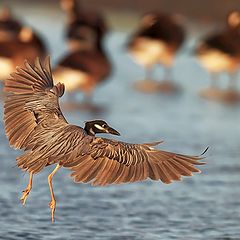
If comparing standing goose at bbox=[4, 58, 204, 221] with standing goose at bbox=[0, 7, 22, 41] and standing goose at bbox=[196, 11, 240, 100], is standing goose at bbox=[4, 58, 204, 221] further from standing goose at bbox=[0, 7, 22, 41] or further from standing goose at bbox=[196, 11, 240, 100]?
standing goose at bbox=[0, 7, 22, 41]

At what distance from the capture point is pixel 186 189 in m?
8.98

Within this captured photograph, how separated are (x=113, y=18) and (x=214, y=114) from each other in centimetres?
939

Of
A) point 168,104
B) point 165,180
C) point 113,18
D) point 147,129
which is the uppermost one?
point 113,18

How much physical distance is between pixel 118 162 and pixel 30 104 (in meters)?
1.03

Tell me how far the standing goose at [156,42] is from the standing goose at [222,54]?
65 centimetres

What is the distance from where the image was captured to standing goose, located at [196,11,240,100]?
49.4 feet

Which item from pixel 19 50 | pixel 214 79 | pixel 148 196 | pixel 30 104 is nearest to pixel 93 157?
pixel 30 104

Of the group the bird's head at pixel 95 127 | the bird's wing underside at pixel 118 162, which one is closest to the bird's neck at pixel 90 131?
the bird's head at pixel 95 127

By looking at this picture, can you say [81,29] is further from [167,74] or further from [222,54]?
[222,54]

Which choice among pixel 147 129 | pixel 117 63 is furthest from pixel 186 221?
pixel 117 63

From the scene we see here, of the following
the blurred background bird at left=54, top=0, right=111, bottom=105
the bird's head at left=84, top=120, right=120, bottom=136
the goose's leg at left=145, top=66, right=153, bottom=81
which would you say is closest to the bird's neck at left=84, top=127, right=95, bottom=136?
the bird's head at left=84, top=120, right=120, bottom=136

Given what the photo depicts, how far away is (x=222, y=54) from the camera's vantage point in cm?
1648

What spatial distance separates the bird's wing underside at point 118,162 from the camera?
20.7 ft

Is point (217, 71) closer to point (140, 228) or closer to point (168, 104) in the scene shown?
point (168, 104)
